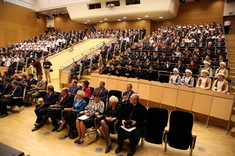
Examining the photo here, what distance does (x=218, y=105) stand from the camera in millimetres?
3154

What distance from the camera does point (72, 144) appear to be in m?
2.72

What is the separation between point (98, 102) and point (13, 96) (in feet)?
9.05

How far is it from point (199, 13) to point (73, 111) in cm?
1483

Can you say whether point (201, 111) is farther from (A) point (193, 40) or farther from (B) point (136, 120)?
(A) point (193, 40)

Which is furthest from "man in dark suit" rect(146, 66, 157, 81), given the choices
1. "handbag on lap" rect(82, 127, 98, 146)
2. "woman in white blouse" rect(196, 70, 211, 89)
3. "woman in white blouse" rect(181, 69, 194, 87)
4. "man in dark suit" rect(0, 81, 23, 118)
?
"man in dark suit" rect(0, 81, 23, 118)

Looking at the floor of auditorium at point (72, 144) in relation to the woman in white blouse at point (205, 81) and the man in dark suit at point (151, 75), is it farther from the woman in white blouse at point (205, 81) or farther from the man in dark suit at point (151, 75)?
the man in dark suit at point (151, 75)

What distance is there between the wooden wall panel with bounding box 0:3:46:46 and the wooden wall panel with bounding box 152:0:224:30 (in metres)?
15.0

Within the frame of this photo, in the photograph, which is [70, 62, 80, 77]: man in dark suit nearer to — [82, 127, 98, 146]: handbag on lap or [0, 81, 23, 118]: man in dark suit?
[0, 81, 23, 118]: man in dark suit

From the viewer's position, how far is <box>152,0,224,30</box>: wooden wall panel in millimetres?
12707

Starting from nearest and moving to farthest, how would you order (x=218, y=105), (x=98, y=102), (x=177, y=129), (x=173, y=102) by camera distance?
(x=177, y=129), (x=98, y=102), (x=218, y=105), (x=173, y=102)

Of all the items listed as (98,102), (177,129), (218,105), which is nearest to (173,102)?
(218,105)

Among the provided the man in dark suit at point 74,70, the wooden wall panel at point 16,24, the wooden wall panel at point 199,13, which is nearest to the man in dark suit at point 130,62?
the man in dark suit at point 74,70

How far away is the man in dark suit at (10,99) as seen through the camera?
3953 mm

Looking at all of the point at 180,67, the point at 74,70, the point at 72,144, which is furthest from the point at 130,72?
the point at 72,144
